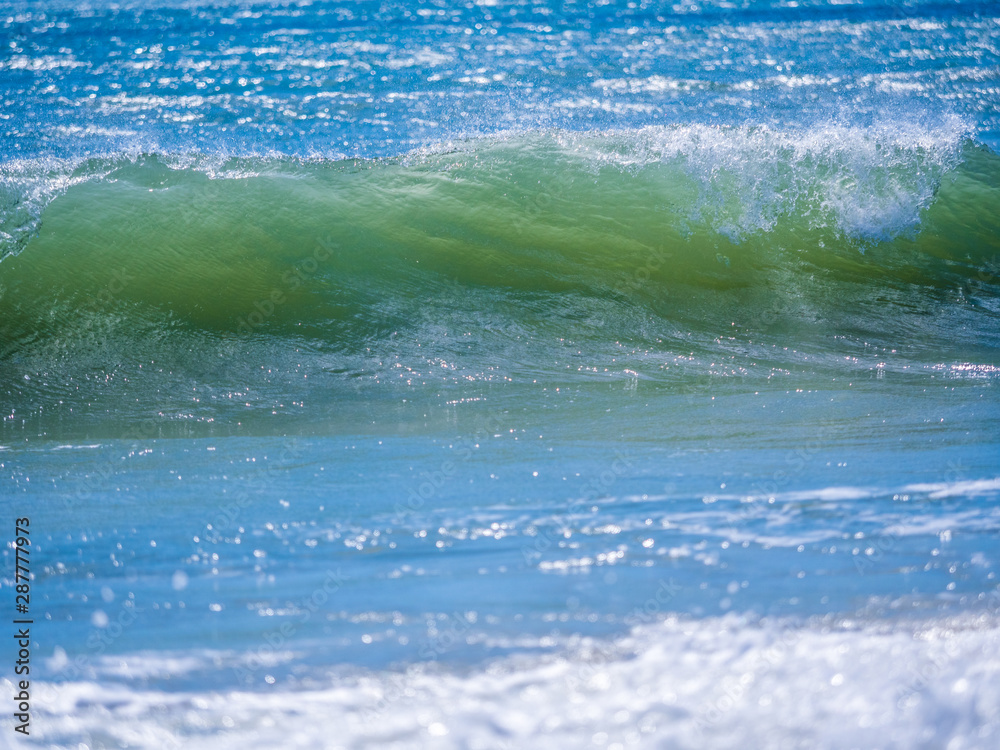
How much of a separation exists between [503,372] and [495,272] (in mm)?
484

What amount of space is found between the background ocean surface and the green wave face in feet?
0.05

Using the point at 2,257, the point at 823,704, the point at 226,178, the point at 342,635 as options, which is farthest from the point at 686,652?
the point at 2,257

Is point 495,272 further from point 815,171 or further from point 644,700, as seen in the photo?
point 644,700

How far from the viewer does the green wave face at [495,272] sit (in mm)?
2414

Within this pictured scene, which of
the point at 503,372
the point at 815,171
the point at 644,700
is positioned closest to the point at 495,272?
the point at 503,372

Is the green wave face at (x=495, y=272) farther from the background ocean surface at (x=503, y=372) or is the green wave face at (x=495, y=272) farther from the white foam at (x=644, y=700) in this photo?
the white foam at (x=644, y=700)

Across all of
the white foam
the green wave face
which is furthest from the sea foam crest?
the white foam

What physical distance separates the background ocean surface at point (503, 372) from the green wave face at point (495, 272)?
0.6 inches

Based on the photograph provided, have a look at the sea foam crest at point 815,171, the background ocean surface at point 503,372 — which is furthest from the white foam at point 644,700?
the sea foam crest at point 815,171

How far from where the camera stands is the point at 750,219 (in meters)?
2.70

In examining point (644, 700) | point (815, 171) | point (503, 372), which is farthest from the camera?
point (815, 171)

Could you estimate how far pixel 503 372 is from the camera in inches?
93.4

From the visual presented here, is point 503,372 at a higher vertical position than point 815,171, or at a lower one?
lower

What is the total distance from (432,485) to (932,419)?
4.63 ft
